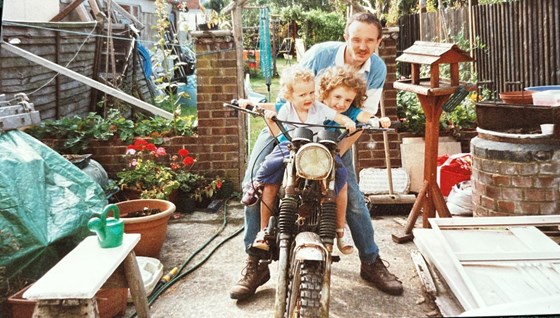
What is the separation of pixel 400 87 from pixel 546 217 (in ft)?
3.83

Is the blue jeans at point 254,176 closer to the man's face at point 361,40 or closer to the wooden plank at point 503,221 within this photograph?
the man's face at point 361,40

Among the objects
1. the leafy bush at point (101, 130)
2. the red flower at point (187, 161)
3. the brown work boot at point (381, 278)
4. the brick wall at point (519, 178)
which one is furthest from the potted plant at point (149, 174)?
the brick wall at point (519, 178)

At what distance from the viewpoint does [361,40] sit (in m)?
2.53

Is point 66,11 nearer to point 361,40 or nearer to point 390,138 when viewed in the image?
point 390,138

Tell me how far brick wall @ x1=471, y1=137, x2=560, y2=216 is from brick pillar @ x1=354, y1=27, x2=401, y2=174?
1132mm

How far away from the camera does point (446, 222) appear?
287 centimetres

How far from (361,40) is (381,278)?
1.21m

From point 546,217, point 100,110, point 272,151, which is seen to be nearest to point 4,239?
point 272,151

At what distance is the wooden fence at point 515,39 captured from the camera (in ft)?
17.9

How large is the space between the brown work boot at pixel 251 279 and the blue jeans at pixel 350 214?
85 millimetres

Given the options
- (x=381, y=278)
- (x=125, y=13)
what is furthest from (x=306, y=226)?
(x=125, y=13)

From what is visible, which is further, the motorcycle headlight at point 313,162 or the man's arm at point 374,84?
the man's arm at point 374,84

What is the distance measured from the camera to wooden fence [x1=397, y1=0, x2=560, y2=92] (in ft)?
17.9

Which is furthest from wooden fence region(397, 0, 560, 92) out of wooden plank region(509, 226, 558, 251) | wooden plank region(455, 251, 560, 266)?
wooden plank region(455, 251, 560, 266)
